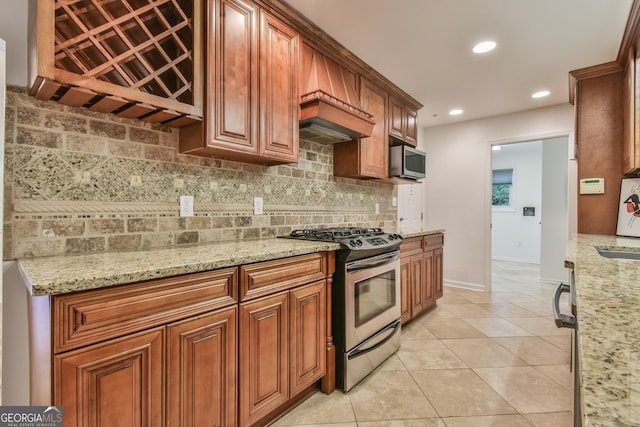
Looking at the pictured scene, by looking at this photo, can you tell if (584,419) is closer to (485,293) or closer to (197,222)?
(197,222)

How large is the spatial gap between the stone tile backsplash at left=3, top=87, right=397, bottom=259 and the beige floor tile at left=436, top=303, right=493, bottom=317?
2350mm

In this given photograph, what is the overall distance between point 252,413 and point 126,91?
5.16 feet

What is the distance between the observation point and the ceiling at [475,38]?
2043 mm

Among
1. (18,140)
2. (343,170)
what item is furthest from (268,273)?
(343,170)

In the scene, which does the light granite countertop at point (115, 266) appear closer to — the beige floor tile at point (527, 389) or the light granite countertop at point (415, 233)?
the light granite countertop at point (415, 233)

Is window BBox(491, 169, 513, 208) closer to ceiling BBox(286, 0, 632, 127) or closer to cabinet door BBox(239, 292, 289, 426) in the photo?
ceiling BBox(286, 0, 632, 127)

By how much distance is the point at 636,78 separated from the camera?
7.55 feet

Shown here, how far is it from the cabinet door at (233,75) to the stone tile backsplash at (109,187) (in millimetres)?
306

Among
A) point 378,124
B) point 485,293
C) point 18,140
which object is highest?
point 378,124

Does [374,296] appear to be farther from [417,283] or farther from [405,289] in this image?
[417,283]

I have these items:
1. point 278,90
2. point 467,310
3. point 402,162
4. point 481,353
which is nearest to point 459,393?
point 481,353

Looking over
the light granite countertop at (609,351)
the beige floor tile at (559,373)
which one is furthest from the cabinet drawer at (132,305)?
the beige floor tile at (559,373)

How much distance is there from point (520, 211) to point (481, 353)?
5.36m

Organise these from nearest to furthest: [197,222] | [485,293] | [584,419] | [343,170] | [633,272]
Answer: [584,419], [633,272], [197,222], [343,170], [485,293]
